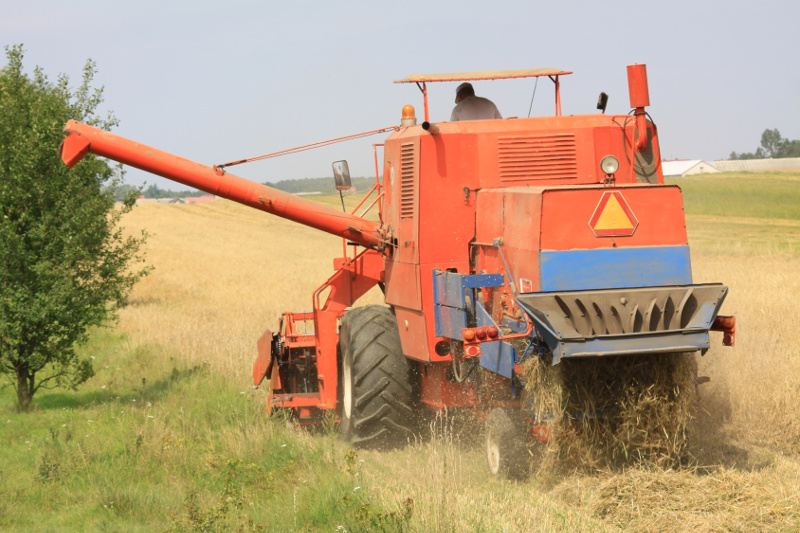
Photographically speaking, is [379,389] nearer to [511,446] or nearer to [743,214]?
[511,446]

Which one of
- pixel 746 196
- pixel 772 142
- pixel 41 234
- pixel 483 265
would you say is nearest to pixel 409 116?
pixel 483 265

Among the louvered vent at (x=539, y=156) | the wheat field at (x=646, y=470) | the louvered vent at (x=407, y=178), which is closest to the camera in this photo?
the wheat field at (x=646, y=470)

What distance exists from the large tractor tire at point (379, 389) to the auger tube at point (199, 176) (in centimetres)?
102

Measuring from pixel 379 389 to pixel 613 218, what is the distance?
2.93 metres

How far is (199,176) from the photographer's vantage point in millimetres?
9086

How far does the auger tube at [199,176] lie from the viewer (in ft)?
29.7

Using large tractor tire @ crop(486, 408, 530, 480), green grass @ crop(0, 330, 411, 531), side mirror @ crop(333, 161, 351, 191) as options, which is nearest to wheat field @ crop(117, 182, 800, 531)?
large tractor tire @ crop(486, 408, 530, 480)

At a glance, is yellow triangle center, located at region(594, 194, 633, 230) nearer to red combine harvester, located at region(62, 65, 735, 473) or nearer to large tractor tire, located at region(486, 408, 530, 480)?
red combine harvester, located at region(62, 65, 735, 473)

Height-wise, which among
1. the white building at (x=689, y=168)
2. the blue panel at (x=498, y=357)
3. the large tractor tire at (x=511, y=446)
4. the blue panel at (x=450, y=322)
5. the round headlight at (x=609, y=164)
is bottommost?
the large tractor tire at (x=511, y=446)

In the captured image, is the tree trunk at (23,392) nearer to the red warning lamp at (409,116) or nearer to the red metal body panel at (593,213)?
the red warning lamp at (409,116)

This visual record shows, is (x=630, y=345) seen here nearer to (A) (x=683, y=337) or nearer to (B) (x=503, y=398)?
(A) (x=683, y=337)

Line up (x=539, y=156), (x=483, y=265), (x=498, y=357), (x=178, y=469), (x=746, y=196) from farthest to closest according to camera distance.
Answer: (x=746, y=196), (x=178, y=469), (x=539, y=156), (x=483, y=265), (x=498, y=357)

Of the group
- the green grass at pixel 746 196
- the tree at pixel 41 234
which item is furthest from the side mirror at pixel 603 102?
the green grass at pixel 746 196

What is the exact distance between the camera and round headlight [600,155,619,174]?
707cm
